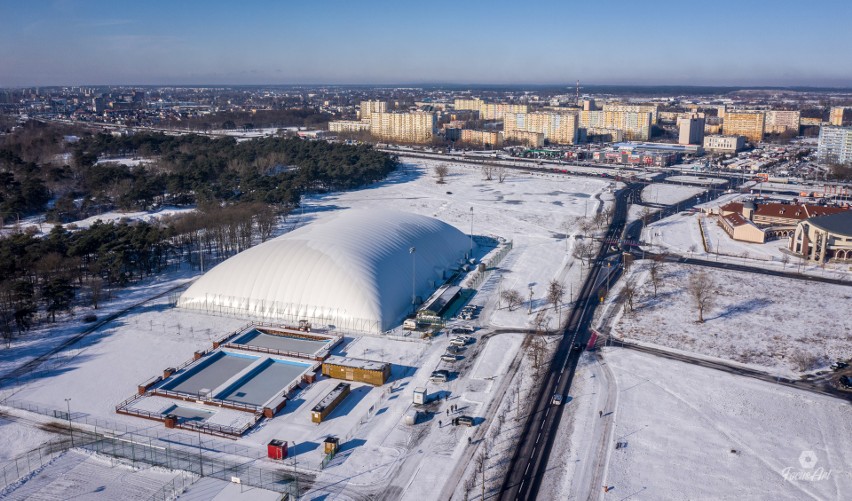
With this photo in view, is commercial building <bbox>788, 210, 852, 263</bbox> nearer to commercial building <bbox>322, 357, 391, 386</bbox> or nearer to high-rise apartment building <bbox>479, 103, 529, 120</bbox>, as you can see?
commercial building <bbox>322, 357, 391, 386</bbox>

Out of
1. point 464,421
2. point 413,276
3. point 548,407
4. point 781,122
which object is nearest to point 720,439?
point 548,407

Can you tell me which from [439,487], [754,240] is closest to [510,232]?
[754,240]

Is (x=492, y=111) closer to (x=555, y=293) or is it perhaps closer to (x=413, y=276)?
(x=555, y=293)

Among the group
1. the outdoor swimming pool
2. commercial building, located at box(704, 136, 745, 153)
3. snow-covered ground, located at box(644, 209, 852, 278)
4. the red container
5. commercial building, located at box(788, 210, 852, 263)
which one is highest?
commercial building, located at box(704, 136, 745, 153)

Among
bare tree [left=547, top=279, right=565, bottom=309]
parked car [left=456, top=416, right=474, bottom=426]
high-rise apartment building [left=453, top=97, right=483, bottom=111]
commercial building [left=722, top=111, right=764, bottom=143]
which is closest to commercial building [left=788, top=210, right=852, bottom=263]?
bare tree [left=547, top=279, right=565, bottom=309]

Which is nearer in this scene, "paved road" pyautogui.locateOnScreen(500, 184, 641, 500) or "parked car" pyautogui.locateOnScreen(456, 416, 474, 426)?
"paved road" pyautogui.locateOnScreen(500, 184, 641, 500)

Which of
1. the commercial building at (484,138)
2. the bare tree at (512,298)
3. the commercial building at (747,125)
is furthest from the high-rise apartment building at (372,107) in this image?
the bare tree at (512,298)

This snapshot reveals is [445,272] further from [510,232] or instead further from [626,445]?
[626,445]

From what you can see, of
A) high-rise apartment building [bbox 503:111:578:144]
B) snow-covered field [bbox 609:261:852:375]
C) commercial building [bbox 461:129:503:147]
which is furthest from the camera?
high-rise apartment building [bbox 503:111:578:144]
